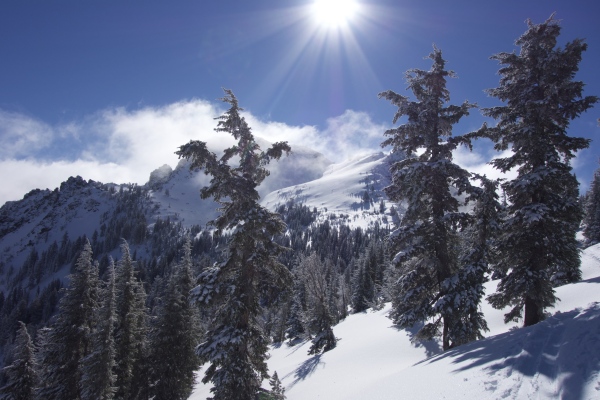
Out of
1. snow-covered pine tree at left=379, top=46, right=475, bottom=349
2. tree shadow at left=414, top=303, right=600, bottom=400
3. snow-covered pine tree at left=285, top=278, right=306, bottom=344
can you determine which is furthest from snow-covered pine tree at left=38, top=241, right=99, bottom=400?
snow-covered pine tree at left=285, top=278, right=306, bottom=344

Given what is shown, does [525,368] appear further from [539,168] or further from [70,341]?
[70,341]

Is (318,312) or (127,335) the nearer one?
(127,335)

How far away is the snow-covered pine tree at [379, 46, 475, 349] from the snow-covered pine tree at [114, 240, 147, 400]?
19.8m

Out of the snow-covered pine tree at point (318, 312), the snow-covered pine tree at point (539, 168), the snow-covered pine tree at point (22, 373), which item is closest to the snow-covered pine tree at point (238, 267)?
the snow-covered pine tree at point (539, 168)

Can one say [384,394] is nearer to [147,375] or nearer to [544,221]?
[544,221]

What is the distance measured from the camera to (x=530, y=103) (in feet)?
44.2

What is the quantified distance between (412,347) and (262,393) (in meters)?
11.1

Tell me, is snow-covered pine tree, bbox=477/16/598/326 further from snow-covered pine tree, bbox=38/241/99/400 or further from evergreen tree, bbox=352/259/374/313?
evergreen tree, bbox=352/259/374/313

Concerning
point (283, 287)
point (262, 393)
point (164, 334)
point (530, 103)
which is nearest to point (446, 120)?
point (530, 103)

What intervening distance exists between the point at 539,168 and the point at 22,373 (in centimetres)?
3503

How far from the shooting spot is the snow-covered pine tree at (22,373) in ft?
80.4

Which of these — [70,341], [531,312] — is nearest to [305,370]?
[531,312]

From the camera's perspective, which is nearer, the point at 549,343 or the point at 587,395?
the point at 587,395

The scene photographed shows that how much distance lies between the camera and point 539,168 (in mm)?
13164
